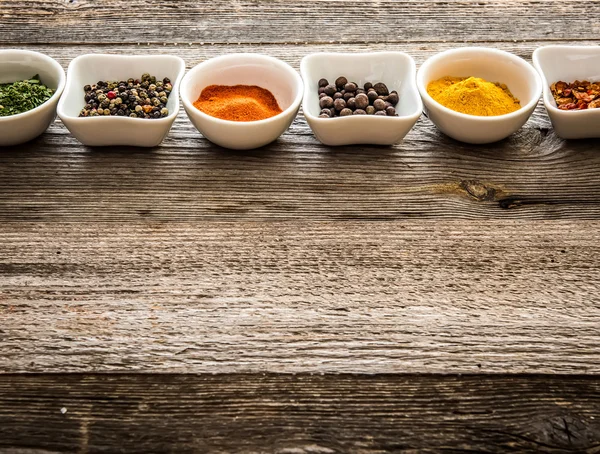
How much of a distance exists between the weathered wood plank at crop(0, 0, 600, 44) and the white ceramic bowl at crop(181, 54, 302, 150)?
23cm

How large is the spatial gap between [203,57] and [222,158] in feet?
1.17

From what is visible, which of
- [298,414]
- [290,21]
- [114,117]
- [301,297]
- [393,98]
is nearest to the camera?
[298,414]

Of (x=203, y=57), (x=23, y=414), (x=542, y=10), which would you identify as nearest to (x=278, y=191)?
(x=203, y=57)

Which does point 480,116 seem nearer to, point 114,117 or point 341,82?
point 341,82

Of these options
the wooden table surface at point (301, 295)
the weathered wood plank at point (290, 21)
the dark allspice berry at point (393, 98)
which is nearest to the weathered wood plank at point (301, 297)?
the wooden table surface at point (301, 295)

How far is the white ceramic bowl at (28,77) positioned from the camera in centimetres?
125

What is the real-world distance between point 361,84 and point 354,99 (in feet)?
0.42

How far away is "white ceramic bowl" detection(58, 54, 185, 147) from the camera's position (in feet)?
4.06

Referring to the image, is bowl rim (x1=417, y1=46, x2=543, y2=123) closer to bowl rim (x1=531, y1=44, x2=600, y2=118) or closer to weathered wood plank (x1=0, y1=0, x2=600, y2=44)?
bowl rim (x1=531, y1=44, x2=600, y2=118)

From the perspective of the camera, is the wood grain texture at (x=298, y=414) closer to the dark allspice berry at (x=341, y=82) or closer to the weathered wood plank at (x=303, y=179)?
the weathered wood plank at (x=303, y=179)

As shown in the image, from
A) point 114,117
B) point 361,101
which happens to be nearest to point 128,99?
point 114,117

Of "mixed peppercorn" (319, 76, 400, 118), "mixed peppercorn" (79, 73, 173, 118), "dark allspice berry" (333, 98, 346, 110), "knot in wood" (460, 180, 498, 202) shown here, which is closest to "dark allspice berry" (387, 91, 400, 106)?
"mixed peppercorn" (319, 76, 400, 118)

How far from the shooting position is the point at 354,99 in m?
1.31

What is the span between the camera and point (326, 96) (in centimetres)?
135
